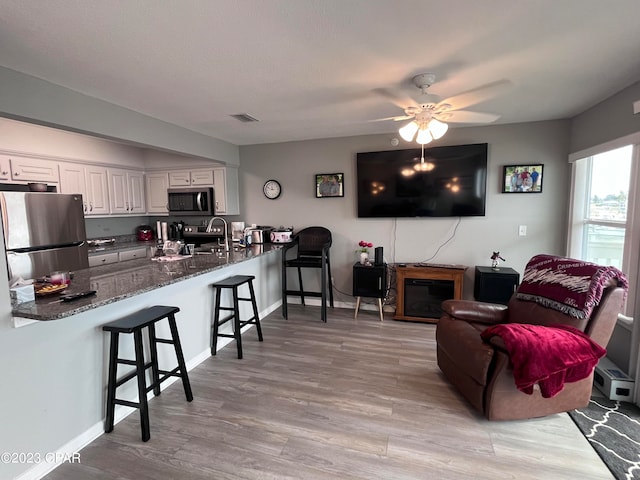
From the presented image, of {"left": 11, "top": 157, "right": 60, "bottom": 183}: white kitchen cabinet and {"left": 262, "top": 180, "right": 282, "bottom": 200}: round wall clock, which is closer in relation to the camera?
{"left": 11, "top": 157, "right": 60, "bottom": 183}: white kitchen cabinet

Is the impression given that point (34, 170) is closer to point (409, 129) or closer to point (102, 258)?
point (102, 258)

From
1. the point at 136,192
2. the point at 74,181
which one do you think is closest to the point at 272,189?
the point at 136,192

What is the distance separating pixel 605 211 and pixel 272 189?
3.90 meters

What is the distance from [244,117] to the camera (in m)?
3.31

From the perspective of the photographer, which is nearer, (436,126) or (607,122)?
(436,126)

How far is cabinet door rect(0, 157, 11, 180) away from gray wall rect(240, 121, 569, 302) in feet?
8.58

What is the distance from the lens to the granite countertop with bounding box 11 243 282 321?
161cm

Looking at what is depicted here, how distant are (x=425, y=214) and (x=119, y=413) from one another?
12.0 ft

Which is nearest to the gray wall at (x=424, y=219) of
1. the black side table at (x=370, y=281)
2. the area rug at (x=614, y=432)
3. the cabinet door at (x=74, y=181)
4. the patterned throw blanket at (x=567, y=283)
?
the black side table at (x=370, y=281)

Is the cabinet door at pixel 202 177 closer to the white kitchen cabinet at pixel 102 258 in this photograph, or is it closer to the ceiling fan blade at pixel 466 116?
the white kitchen cabinet at pixel 102 258

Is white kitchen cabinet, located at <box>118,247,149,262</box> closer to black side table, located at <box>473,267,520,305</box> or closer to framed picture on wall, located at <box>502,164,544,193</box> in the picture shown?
black side table, located at <box>473,267,520,305</box>

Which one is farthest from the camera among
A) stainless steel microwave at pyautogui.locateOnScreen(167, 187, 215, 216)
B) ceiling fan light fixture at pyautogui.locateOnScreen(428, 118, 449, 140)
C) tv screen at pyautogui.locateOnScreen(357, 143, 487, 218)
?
stainless steel microwave at pyautogui.locateOnScreen(167, 187, 215, 216)

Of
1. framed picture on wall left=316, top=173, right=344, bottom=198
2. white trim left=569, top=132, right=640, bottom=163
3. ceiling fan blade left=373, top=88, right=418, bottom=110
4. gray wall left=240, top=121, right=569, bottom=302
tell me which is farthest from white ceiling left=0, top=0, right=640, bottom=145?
framed picture on wall left=316, top=173, right=344, bottom=198

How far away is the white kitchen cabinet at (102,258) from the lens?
12.8 ft
